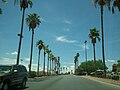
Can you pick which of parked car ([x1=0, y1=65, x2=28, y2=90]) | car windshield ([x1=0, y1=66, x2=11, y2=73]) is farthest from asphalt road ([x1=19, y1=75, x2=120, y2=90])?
car windshield ([x1=0, y1=66, x2=11, y2=73])

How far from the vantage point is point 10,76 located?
19.0m

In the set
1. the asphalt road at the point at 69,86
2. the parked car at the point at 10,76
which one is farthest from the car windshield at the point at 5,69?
the asphalt road at the point at 69,86

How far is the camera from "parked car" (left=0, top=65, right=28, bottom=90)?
1795 centimetres

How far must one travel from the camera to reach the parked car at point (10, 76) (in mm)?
17953

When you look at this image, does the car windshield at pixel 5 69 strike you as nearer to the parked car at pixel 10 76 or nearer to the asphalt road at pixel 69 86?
the parked car at pixel 10 76

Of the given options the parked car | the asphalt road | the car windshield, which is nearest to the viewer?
the parked car

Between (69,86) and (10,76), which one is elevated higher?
(10,76)

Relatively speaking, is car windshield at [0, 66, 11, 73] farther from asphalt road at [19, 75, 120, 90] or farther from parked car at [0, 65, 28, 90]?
asphalt road at [19, 75, 120, 90]

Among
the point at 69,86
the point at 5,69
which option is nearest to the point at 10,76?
the point at 5,69

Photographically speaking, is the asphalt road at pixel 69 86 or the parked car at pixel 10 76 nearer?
the parked car at pixel 10 76

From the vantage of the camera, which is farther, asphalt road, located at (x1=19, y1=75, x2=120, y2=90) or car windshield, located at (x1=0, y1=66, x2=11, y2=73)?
asphalt road, located at (x1=19, y1=75, x2=120, y2=90)

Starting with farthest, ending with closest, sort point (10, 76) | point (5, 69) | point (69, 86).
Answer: point (69, 86)
point (5, 69)
point (10, 76)

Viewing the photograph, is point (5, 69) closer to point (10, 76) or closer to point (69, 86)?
point (10, 76)

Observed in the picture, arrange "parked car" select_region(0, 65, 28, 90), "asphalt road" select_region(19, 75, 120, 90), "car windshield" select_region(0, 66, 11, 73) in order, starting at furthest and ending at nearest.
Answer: "asphalt road" select_region(19, 75, 120, 90)
"car windshield" select_region(0, 66, 11, 73)
"parked car" select_region(0, 65, 28, 90)
